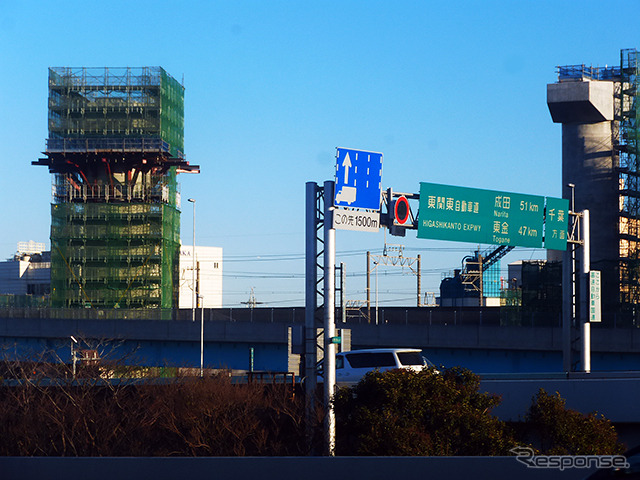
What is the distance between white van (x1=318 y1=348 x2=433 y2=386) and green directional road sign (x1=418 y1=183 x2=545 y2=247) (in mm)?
4588

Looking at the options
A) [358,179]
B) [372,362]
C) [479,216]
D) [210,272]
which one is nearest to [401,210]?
[479,216]

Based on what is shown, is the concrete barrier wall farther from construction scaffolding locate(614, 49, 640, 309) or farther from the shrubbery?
construction scaffolding locate(614, 49, 640, 309)

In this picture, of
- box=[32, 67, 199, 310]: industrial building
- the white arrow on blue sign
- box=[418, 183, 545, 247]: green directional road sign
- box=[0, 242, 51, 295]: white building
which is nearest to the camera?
the white arrow on blue sign

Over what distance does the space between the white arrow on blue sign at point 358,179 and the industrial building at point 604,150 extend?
53.0 meters

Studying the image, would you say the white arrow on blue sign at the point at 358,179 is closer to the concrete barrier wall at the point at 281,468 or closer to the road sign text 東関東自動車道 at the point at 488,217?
the road sign text 東関東自動車道 at the point at 488,217

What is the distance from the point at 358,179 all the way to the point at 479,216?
26.8 ft

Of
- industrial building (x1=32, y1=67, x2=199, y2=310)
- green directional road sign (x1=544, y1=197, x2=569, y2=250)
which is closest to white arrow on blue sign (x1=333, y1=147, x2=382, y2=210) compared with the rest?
green directional road sign (x1=544, y1=197, x2=569, y2=250)

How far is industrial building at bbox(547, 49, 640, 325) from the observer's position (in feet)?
238

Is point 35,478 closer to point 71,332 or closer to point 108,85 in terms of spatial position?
point 71,332

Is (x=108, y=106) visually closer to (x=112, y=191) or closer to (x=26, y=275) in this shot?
(x=112, y=191)

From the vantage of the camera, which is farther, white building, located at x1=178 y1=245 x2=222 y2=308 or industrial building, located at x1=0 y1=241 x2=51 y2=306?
white building, located at x1=178 y1=245 x2=222 y2=308

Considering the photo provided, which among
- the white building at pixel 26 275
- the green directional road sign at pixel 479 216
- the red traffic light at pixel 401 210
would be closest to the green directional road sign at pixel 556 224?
the green directional road sign at pixel 479 216

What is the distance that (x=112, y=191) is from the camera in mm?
97125

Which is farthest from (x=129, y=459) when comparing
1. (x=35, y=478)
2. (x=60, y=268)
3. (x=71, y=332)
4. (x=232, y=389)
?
(x=60, y=268)
